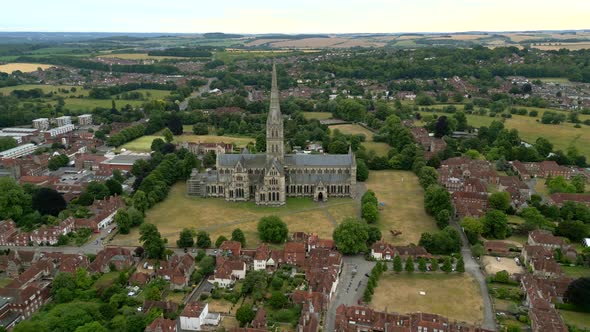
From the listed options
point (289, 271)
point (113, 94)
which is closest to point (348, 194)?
point (289, 271)

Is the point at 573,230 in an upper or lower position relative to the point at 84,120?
lower

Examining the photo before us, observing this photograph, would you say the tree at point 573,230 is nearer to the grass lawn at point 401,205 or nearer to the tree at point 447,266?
the grass lawn at point 401,205

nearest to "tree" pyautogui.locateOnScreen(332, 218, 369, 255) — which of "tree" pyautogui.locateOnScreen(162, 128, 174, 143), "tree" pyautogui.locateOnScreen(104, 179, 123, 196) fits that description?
"tree" pyautogui.locateOnScreen(104, 179, 123, 196)

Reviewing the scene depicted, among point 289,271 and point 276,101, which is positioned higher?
point 276,101

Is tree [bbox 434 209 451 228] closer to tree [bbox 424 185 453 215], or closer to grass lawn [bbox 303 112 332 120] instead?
tree [bbox 424 185 453 215]

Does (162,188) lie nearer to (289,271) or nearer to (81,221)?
(81,221)

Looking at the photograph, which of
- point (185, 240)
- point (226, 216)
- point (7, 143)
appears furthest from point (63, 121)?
point (185, 240)

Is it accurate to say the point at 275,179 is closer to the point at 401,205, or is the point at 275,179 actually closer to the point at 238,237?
the point at 238,237
